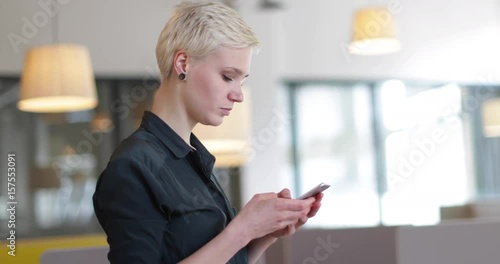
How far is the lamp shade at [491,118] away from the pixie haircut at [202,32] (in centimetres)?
896

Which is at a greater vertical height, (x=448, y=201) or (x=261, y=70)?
(x=261, y=70)

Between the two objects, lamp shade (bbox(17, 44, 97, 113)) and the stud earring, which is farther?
lamp shade (bbox(17, 44, 97, 113))

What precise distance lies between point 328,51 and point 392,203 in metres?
2.04

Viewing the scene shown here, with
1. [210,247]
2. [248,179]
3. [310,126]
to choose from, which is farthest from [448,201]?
[210,247]

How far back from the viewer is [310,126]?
9.49 m

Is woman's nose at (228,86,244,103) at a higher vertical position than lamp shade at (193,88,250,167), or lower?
lower

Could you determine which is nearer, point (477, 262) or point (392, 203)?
point (477, 262)

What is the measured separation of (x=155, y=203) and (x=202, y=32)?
0.34 metres

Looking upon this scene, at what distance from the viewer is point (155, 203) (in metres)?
1.44

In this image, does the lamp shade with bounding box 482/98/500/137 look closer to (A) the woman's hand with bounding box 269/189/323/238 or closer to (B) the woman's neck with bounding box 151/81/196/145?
(A) the woman's hand with bounding box 269/189/323/238

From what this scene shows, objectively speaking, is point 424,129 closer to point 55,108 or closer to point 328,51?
point 328,51

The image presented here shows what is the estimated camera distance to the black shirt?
1.40 m

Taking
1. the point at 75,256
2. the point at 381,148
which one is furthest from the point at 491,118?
the point at 75,256

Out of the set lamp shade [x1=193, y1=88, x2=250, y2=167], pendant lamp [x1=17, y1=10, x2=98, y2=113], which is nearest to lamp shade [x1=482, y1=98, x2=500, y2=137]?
lamp shade [x1=193, y1=88, x2=250, y2=167]
